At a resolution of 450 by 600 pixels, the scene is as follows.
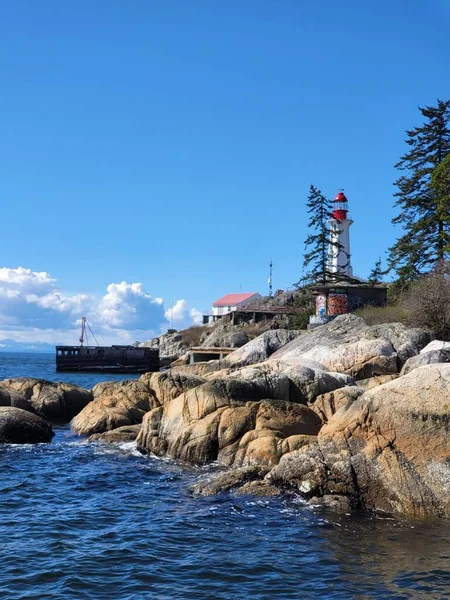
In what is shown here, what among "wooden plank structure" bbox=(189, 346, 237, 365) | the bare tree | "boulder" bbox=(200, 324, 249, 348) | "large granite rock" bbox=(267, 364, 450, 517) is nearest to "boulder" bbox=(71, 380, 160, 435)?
"large granite rock" bbox=(267, 364, 450, 517)

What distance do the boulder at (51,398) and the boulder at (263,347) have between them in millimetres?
12276

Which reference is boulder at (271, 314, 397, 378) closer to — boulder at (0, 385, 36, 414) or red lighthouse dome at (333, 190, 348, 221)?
boulder at (0, 385, 36, 414)

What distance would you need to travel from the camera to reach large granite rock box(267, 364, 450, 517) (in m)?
12.1

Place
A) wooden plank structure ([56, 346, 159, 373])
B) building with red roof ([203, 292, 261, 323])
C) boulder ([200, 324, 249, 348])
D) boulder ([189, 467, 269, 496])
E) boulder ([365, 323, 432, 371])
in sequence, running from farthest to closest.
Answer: building with red roof ([203, 292, 261, 323]) → wooden plank structure ([56, 346, 159, 373]) → boulder ([200, 324, 249, 348]) → boulder ([365, 323, 432, 371]) → boulder ([189, 467, 269, 496])

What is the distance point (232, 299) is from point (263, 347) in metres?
63.8

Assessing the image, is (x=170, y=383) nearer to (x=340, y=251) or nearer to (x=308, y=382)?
(x=308, y=382)

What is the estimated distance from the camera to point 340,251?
67562mm

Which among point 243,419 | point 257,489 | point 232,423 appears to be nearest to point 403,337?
point 243,419

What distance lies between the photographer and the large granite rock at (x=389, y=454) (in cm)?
1212

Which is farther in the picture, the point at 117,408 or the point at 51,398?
the point at 51,398

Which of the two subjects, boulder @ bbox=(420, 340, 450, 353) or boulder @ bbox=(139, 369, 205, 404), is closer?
boulder @ bbox=(139, 369, 205, 404)

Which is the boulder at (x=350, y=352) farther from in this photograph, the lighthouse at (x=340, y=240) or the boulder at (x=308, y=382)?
the lighthouse at (x=340, y=240)

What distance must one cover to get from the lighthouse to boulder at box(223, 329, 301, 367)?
2613 centimetres

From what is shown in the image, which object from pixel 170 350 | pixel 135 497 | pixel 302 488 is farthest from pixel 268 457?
pixel 170 350
